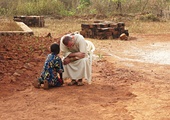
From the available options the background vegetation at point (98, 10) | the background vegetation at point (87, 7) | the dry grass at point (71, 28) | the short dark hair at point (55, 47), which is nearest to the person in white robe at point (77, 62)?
the short dark hair at point (55, 47)

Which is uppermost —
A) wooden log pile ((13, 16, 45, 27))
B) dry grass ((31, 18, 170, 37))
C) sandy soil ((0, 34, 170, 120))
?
wooden log pile ((13, 16, 45, 27))

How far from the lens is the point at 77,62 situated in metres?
6.41

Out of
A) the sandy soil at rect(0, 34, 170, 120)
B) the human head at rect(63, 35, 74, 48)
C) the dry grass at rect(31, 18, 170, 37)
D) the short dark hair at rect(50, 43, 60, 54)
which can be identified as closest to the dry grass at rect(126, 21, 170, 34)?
the dry grass at rect(31, 18, 170, 37)

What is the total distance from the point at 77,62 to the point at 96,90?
26.0 inches

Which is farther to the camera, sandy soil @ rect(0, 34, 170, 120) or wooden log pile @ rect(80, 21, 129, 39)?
wooden log pile @ rect(80, 21, 129, 39)

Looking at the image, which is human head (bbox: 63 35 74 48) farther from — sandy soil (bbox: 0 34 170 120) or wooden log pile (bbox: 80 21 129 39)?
wooden log pile (bbox: 80 21 129 39)

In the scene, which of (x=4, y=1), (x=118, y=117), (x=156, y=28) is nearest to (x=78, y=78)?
(x=118, y=117)

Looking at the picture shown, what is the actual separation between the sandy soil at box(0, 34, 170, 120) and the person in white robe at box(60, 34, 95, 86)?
20cm

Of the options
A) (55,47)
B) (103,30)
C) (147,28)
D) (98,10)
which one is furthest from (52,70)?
(98,10)

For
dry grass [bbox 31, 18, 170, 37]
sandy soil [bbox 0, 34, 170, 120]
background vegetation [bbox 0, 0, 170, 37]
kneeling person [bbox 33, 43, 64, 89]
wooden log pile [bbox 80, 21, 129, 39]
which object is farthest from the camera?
A: background vegetation [bbox 0, 0, 170, 37]

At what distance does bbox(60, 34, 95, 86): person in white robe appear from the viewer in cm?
637

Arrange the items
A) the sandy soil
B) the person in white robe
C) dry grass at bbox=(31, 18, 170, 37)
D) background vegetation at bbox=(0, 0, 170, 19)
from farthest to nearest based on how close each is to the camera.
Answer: background vegetation at bbox=(0, 0, 170, 19) → dry grass at bbox=(31, 18, 170, 37) → the person in white robe → the sandy soil

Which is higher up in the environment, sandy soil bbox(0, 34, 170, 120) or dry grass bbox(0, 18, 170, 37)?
dry grass bbox(0, 18, 170, 37)

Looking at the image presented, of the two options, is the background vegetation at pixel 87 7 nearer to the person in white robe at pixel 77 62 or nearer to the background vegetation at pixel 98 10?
the background vegetation at pixel 98 10
